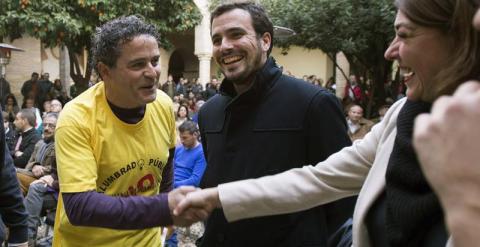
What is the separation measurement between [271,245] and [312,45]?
10007mm

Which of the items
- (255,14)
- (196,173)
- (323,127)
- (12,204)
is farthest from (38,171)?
(323,127)

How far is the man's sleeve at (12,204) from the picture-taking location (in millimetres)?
2824

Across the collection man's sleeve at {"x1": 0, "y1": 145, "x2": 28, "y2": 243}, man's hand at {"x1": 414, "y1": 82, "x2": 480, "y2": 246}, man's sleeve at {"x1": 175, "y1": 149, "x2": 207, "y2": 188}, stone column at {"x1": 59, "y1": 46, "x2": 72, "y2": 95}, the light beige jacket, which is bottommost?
stone column at {"x1": 59, "y1": 46, "x2": 72, "y2": 95}

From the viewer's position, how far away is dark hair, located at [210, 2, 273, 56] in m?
2.63

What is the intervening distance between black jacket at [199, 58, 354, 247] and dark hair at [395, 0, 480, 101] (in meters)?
1.02

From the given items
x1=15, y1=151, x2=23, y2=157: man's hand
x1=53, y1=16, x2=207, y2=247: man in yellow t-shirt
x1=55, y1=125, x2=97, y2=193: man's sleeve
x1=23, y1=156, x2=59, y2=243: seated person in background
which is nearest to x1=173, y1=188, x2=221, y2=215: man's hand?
x1=53, y1=16, x2=207, y2=247: man in yellow t-shirt

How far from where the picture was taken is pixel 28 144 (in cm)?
809

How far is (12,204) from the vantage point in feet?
9.48

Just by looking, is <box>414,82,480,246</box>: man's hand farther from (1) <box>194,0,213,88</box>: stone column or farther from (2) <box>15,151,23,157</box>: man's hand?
(1) <box>194,0,213,88</box>: stone column

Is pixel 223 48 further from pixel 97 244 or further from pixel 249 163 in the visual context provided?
pixel 97 244

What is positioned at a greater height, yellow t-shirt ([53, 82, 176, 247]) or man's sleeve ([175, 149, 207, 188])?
yellow t-shirt ([53, 82, 176, 247])

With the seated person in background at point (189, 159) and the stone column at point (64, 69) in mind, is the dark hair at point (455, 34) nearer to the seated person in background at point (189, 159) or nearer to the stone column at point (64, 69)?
the seated person in background at point (189, 159)

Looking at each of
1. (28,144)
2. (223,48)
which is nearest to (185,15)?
(28,144)

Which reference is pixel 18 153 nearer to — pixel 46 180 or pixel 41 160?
pixel 41 160
